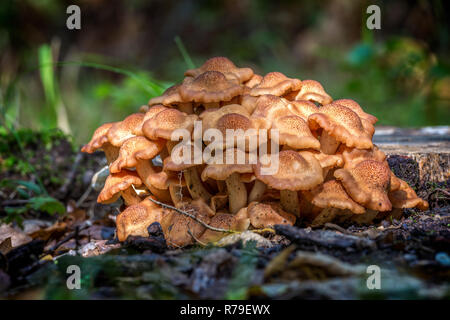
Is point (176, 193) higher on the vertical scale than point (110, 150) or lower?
lower

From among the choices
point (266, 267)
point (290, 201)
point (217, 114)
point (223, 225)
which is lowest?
point (266, 267)

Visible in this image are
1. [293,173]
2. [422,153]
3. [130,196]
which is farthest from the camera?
[422,153]

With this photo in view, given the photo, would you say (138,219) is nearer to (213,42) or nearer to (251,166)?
(251,166)

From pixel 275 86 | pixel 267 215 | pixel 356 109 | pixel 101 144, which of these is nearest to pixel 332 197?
pixel 267 215

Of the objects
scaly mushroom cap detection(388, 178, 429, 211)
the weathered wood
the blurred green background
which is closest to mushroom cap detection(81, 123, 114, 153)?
scaly mushroom cap detection(388, 178, 429, 211)

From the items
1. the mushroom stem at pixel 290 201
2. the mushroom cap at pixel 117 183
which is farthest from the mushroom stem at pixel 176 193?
the mushroom stem at pixel 290 201

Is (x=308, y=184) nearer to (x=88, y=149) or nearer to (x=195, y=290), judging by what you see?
(x=195, y=290)

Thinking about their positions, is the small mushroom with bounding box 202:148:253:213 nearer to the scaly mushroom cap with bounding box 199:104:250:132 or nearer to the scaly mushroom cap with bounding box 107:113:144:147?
Result: the scaly mushroom cap with bounding box 199:104:250:132

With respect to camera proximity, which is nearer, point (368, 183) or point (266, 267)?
point (266, 267)
